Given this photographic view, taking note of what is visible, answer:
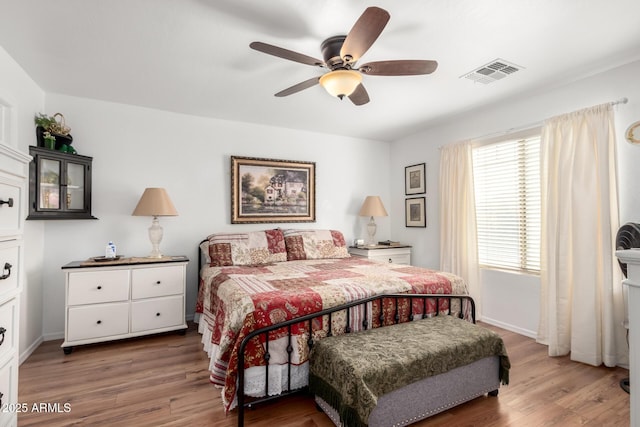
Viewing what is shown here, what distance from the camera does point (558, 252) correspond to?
2.97 m

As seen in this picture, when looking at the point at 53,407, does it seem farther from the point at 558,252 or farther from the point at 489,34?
the point at 558,252

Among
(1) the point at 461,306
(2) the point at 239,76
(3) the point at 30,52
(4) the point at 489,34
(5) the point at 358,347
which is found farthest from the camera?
(2) the point at 239,76

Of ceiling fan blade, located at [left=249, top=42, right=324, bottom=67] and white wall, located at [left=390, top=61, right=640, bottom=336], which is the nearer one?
ceiling fan blade, located at [left=249, top=42, right=324, bottom=67]

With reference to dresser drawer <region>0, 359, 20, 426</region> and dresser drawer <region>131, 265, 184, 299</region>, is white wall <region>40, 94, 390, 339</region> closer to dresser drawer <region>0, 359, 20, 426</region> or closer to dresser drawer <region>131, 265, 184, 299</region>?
dresser drawer <region>131, 265, 184, 299</region>

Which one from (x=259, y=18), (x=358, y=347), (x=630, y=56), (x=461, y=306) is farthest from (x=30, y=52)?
(x=630, y=56)

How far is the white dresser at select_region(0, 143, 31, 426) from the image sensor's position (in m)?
1.31

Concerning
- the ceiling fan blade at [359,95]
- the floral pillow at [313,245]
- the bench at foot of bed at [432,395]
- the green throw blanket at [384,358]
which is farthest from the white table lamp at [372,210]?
the bench at foot of bed at [432,395]

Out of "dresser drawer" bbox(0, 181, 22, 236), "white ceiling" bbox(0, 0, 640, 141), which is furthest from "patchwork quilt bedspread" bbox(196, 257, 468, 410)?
"white ceiling" bbox(0, 0, 640, 141)

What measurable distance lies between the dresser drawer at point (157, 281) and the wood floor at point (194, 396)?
55cm

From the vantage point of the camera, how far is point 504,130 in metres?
3.56

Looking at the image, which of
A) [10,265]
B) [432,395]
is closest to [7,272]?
[10,265]

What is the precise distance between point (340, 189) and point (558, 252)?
2813mm

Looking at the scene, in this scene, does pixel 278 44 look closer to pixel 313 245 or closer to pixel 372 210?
pixel 313 245

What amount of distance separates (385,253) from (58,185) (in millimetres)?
3840
